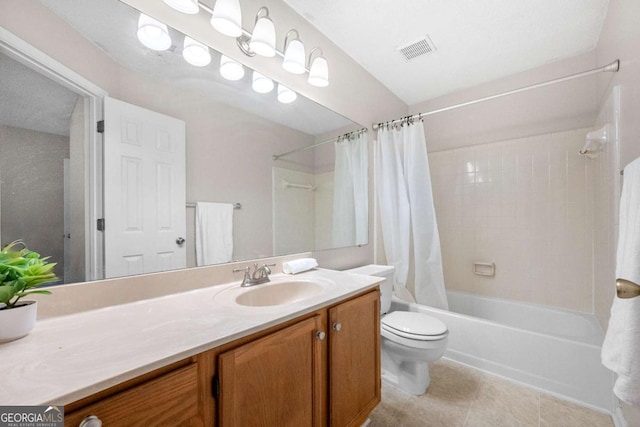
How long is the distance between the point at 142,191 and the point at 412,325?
1602mm


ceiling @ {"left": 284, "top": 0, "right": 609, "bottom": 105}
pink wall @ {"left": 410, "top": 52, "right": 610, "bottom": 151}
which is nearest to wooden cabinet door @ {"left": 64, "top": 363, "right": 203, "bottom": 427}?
ceiling @ {"left": 284, "top": 0, "right": 609, "bottom": 105}

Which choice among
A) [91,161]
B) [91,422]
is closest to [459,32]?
[91,161]

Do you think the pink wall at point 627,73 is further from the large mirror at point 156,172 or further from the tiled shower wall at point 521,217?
the large mirror at point 156,172

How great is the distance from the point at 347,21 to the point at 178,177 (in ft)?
4.92

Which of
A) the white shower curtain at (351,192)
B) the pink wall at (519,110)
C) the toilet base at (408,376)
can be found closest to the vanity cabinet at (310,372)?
the toilet base at (408,376)

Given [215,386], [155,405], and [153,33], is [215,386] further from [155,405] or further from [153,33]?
[153,33]

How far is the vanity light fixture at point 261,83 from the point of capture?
1351 millimetres

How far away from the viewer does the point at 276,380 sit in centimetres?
79

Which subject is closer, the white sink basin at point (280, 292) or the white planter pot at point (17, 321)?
the white planter pot at point (17, 321)

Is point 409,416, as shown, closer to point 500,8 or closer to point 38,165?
point 38,165

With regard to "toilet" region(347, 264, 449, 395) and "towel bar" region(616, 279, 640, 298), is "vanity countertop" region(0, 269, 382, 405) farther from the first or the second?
"towel bar" region(616, 279, 640, 298)

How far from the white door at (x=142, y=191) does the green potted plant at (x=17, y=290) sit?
0.80 feet

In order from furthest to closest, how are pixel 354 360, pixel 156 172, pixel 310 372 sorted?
pixel 354 360
pixel 156 172
pixel 310 372

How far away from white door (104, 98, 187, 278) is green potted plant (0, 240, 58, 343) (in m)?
0.24
